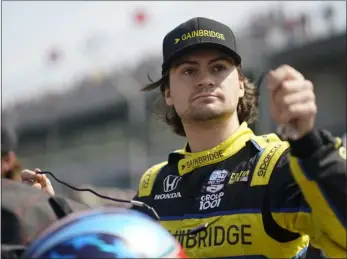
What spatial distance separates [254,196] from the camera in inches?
131

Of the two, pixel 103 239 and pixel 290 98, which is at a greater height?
pixel 290 98

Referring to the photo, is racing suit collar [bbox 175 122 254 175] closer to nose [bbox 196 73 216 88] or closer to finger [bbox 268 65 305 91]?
nose [bbox 196 73 216 88]

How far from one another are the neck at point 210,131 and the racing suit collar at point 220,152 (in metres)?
0.02

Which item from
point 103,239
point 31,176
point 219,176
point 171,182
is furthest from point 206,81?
point 103,239

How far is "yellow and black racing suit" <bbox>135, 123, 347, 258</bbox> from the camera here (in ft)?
8.71

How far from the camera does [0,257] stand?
8.87 feet

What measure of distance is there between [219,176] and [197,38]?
0.54 metres

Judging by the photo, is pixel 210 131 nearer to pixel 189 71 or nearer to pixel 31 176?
pixel 189 71

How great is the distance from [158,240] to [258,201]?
0.82 m

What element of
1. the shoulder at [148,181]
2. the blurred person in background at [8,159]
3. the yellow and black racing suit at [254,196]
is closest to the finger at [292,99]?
the yellow and black racing suit at [254,196]

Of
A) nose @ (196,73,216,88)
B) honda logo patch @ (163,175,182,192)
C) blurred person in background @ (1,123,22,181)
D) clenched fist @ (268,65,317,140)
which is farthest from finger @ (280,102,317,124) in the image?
blurred person in background @ (1,123,22,181)

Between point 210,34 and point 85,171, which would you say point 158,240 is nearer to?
point 210,34

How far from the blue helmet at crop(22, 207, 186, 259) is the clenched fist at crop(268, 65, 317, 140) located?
48cm

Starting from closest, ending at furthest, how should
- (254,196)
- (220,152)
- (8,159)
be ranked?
(254,196) → (220,152) → (8,159)
